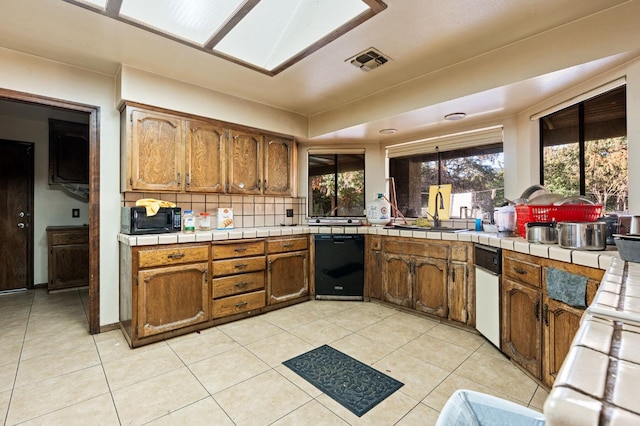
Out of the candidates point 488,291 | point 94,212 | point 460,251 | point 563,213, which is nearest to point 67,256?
point 94,212

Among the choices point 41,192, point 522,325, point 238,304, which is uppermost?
point 41,192

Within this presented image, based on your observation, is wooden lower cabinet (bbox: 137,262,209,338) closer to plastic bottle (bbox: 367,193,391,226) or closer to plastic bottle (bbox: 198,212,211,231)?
plastic bottle (bbox: 198,212,211,231)

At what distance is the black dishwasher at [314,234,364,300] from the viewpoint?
3.59 meters

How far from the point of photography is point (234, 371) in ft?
6.92

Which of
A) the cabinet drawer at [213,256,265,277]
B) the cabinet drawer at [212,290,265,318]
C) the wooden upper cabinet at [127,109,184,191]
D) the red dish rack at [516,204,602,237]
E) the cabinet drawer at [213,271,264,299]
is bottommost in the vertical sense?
the cabinet drawer at [212,290,265,318]

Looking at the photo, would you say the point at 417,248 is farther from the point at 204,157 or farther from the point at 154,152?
the point at 154,152

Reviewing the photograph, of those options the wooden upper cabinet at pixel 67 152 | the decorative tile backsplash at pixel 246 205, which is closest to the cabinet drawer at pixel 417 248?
the decorative tile backsplash at pixel 246 205

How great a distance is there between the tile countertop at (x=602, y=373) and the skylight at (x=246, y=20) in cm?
194

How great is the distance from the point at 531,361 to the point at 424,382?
0.71 meters

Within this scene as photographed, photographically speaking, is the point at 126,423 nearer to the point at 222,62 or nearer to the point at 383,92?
the point at 222,62

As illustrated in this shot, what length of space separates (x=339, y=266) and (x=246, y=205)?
136 cm

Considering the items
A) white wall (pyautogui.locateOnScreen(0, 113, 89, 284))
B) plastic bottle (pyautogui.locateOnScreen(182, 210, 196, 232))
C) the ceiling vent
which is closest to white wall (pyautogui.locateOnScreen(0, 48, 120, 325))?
plastic bottle (pyautogui.locateOnScreen(182, 210, 196, 232))

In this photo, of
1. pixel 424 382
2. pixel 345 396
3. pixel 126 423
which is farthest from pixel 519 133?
pixel 126 423

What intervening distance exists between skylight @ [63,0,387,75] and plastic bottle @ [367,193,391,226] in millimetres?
2069
